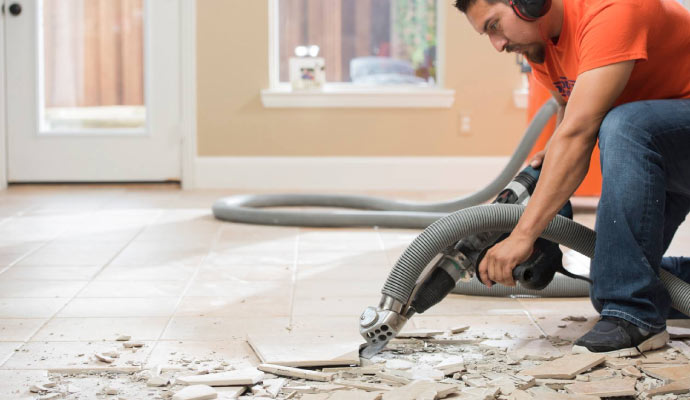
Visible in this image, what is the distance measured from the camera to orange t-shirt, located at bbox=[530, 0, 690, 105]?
1.53 m

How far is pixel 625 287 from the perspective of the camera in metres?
1.63

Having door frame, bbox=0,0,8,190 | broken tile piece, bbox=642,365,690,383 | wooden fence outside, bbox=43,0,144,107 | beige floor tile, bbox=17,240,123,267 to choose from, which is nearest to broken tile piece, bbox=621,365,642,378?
broken tile piece, bbox=642,365,690,383

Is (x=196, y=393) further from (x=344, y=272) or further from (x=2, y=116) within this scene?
(x=2, y=116)

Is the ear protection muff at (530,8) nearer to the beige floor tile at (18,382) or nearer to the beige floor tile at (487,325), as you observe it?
the beige floor tile at (487,325)

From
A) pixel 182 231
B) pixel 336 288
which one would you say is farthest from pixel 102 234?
pixel 336 288

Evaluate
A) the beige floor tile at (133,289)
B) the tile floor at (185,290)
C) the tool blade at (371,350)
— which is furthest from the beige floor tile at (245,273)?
the tool blade at (371,350)

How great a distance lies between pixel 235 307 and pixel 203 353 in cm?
40

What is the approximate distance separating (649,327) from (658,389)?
230mm

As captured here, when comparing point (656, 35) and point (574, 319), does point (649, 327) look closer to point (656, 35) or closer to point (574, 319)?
point (574, 319)

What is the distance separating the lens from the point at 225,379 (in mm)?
1482

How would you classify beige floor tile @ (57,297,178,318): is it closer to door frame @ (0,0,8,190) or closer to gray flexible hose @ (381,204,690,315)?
gray flexible hose @ (381,204,690,315)

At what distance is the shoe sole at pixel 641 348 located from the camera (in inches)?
64.4

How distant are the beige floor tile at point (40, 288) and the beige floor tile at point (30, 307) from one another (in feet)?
0.19

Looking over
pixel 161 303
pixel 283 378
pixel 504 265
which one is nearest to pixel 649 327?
pixel 504 265
